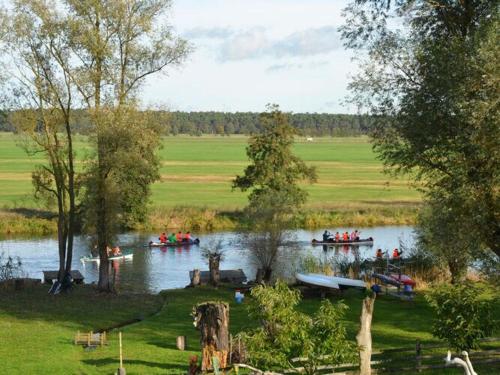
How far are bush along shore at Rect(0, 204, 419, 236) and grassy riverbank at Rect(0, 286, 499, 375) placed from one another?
3378cm

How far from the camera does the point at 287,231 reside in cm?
4756

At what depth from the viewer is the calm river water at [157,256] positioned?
47969 millimetres

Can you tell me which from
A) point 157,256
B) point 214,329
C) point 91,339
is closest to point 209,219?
point 157,256

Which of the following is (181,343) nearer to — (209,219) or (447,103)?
(447,103)

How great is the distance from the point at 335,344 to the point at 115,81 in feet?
82.6

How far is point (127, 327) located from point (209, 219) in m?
46.9

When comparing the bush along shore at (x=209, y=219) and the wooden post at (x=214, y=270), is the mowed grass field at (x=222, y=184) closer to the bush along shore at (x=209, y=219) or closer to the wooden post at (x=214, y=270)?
the bush along shore at (x=209, y=219)

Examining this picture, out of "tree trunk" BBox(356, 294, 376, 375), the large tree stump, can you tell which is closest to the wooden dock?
the large tree stump

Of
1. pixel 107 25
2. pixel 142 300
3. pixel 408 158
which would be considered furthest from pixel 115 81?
pixel 408 158

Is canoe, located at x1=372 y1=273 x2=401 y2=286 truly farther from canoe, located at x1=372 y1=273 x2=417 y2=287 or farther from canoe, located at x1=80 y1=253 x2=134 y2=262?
canoe, located at x1=80 y1=253 x2=134 y2=262

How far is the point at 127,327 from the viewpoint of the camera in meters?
29.6

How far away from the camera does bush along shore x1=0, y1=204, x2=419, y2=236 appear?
72.7m

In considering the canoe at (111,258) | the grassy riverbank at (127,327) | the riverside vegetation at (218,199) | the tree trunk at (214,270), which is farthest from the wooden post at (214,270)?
the canoe at (111,258)

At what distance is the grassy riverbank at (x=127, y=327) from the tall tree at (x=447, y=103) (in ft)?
17.4
